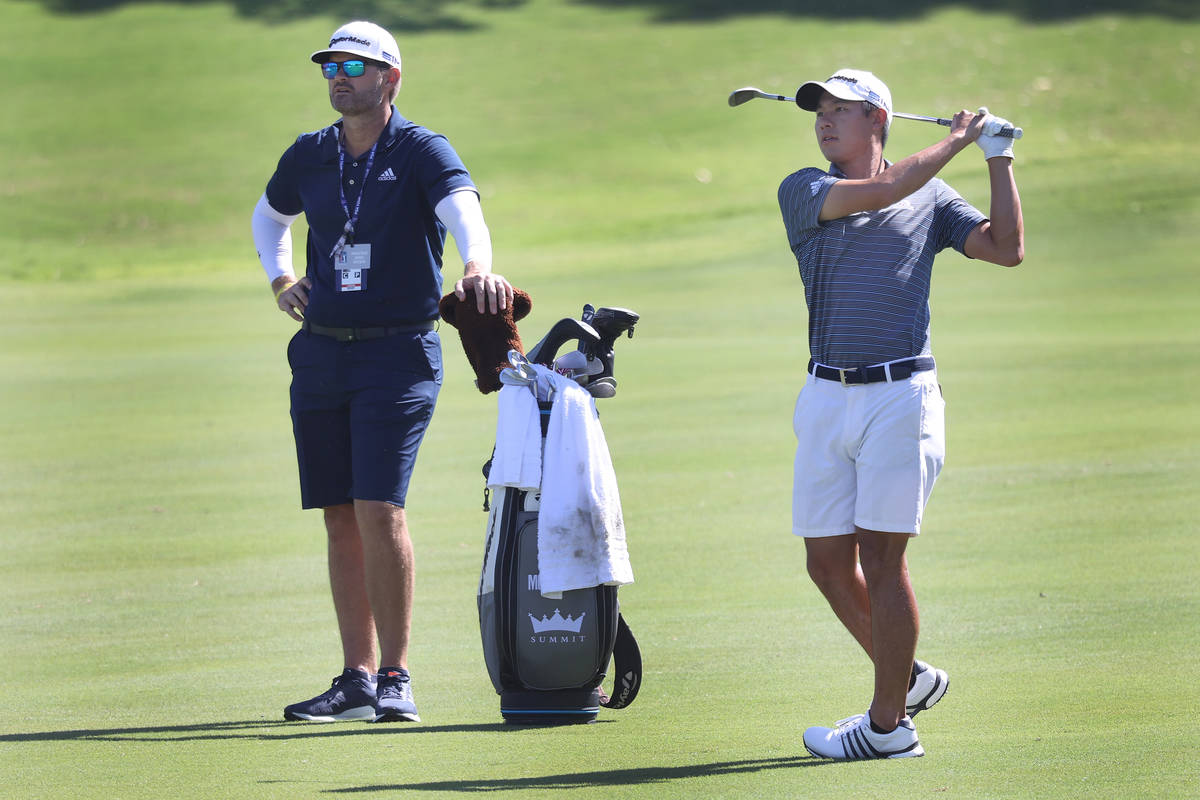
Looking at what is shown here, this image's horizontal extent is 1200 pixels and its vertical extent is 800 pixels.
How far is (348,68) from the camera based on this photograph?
5.84m

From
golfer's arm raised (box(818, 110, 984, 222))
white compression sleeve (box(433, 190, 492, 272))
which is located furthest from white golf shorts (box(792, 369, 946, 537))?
white compression sleeve (box(433, 190, 492, 272))

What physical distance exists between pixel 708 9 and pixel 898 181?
58241 mm

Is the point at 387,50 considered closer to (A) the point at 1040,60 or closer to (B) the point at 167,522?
(B) the point at 167,522

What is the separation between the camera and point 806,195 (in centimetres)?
509

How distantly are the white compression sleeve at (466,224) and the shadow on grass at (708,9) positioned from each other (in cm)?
5273

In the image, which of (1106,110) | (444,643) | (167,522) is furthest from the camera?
(1106,110)

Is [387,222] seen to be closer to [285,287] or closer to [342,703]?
[285,287]

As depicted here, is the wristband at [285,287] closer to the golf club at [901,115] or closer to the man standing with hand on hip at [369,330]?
the man standing with hand on hip at [369,330]

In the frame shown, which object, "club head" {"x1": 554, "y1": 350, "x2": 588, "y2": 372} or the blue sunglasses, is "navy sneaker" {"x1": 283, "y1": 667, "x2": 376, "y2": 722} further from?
the blue sunglasses

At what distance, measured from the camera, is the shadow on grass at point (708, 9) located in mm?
58469

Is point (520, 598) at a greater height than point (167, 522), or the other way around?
point (520, 598)

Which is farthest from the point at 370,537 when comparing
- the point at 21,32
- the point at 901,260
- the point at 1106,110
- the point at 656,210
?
the point at 21,32

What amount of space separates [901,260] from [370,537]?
1911 millimetres

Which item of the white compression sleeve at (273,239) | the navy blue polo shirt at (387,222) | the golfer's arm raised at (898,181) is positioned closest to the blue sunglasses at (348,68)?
the navy blue polo shirt at (387,222)
